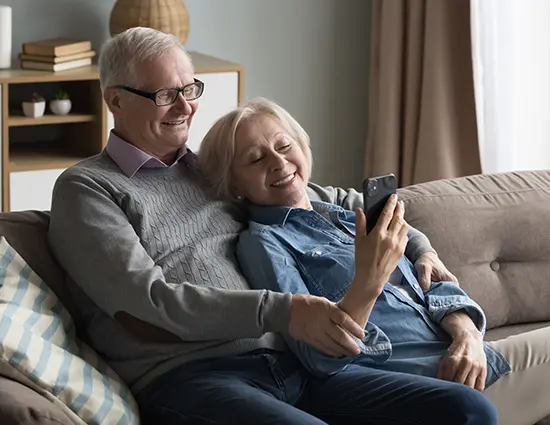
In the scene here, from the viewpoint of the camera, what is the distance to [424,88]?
444 centimetres

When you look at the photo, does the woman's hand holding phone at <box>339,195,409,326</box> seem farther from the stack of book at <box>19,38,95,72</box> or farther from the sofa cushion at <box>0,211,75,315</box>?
the stack of book at <box>19,38,95,72</box>

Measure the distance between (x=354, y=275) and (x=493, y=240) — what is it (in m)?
0.67

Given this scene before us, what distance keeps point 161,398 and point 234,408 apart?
7.5 inches

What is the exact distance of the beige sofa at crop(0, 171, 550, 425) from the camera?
108 inches

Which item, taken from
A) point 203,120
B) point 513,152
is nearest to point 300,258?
point 203,120

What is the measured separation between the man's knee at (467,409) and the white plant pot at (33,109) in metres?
2.26

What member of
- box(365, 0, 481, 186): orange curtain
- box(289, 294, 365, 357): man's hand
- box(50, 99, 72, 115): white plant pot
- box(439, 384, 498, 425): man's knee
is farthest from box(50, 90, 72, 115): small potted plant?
box(439, 384, 498, 425): man's knee

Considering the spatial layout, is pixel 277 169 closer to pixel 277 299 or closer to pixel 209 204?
pixel 209 204

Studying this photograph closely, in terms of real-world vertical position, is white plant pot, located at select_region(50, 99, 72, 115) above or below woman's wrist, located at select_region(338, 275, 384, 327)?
above

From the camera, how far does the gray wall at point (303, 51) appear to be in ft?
14.6

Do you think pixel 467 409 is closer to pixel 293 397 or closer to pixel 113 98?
pixel 293 397

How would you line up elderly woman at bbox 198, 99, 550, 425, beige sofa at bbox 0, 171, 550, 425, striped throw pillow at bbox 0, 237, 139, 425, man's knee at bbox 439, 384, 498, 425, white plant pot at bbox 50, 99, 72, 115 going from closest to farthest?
striped throw pillow at bbox 0, 237, 139, 425 → man's knee at bbox 439, 384, 498, 425 → elderly woman at bbox 198, 99, 550, 425 → beige sofa at bbox 0, 171, 550, 425 → white plant pot at bbox 50, 99, 72, 115

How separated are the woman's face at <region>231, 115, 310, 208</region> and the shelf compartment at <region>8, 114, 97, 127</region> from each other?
163 cm

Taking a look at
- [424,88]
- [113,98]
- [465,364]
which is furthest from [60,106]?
[465,364]
